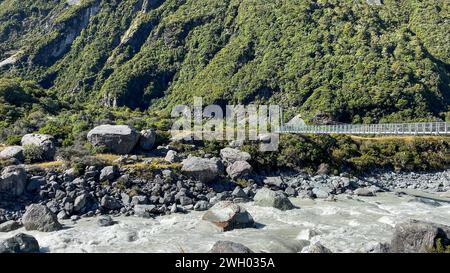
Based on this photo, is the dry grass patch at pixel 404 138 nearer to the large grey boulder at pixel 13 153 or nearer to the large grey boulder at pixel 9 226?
the large grey boulder at pixel 13 153

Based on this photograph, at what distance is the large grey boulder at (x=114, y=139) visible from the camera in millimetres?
29359

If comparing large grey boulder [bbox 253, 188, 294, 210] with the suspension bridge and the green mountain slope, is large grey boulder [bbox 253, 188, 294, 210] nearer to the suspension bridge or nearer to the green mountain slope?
the suspension bridge

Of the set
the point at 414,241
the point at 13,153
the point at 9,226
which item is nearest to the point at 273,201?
the point at 414,241

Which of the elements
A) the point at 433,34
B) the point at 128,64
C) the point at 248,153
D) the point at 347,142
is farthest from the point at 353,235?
the point at 128,64

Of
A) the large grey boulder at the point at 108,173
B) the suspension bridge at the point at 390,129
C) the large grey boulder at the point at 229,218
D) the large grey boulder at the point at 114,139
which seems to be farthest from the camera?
the large grey boulder at the point at 114,139

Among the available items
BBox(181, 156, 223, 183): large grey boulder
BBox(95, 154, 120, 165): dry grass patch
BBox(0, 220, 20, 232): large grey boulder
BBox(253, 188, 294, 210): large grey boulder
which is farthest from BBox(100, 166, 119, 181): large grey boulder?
BBox(253, 188, 294, 210): large grey boulder

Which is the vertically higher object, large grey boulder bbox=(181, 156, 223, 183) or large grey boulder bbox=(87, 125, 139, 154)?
large grey boulder bbox=(87, 125, 139, 154)

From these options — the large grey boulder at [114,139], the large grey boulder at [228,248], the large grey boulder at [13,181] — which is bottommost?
the large grey boulder at [228,248]

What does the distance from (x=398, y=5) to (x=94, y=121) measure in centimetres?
8382

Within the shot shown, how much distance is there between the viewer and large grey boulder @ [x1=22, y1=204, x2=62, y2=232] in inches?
708

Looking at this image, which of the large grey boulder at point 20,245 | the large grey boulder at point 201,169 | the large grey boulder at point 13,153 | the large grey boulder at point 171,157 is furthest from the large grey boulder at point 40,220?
the large grey boulder at point 171,157

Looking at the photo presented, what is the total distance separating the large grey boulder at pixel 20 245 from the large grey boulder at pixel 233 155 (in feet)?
60.5

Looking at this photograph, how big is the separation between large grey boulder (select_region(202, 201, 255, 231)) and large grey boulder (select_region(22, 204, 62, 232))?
6531 millimetres

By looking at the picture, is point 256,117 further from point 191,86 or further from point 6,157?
point 6,157
